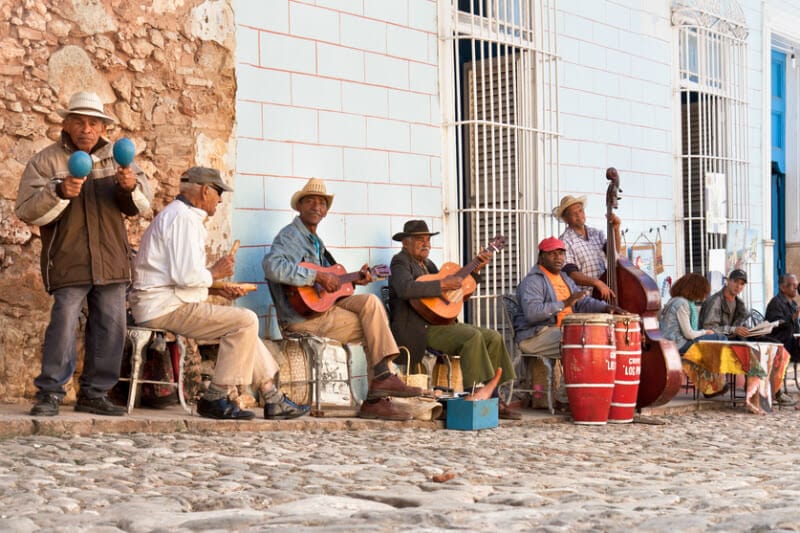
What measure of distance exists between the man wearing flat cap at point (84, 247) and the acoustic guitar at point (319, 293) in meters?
1.39

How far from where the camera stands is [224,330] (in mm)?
7168

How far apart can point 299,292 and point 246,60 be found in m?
1.69

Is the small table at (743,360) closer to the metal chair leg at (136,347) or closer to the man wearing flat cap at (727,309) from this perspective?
the man wearing flat cap at (727,309)

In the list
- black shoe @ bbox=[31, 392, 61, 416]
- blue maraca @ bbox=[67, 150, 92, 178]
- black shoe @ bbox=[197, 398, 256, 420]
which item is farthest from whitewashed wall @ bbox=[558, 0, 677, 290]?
black shoe @ bbox=[31, 392, 61, 416]

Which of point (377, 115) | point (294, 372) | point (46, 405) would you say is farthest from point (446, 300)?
point (46, 405)

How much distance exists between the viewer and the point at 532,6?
10773 millimetres

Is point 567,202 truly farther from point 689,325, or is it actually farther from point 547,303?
point 689,325

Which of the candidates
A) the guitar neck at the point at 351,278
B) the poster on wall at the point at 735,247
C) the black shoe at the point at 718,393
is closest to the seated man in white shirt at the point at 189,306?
the guitar neck at the point at 351,278

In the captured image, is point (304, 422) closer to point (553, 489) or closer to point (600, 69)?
point (553, 489)

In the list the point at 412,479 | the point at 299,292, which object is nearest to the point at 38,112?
the point at 299,292

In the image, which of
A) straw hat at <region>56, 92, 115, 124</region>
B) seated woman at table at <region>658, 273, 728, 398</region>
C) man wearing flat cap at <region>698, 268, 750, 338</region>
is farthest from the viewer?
man wearing flat cap at <region>698, 268, 750, 338</region>

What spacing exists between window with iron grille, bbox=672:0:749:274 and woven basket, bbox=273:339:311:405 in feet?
19.4

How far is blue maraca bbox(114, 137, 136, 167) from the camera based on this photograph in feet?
21.6

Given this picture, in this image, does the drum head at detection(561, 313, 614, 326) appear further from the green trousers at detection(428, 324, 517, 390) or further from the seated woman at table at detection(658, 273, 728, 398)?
the seated woman at table at detection(658, 273, 728, 398)
